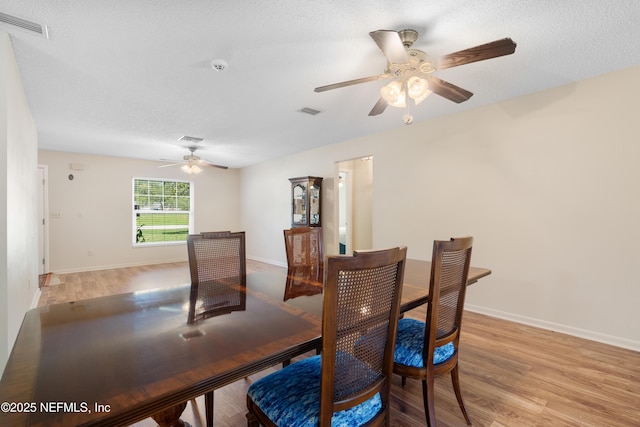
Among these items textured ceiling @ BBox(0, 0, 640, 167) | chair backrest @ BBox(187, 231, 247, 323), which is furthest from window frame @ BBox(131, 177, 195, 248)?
chair backrest @ BBox(187, 231, 247, 323)

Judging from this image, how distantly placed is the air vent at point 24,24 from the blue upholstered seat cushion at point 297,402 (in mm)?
2641

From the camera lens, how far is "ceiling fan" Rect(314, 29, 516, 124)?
1649mm

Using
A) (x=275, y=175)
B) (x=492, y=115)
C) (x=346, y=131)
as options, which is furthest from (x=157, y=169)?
(x=492, y=115)

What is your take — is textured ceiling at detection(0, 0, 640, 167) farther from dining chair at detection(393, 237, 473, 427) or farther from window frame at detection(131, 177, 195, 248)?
Result: window frame at detection(131, 177, 195, 248)

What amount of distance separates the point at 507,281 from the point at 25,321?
3.89 m

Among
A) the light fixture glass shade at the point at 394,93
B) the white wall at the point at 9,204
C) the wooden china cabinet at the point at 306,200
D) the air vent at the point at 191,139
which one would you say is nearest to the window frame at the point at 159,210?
the air vent at the point at 191,139

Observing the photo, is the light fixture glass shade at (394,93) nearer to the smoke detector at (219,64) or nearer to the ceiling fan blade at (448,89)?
the ceiling fan blade at (448,89)

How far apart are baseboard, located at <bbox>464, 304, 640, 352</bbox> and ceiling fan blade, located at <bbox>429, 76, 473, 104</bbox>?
2.44 m

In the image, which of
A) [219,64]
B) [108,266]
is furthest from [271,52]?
[108,266]

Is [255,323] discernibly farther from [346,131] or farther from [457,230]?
[346,131]

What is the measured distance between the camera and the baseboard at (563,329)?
8.46ft

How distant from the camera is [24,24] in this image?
1.94 metres

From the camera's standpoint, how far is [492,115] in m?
3.37

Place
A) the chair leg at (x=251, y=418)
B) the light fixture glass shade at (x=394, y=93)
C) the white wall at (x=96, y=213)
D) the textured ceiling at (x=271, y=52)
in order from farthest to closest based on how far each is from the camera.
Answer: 1. the white wall at (x=96, y=213)
2. the light fixture glass shade at (x=394, y=93)
3. the textured ceiling at (x=271, y=52)
4. the chair leg at (x=251, y=418)
